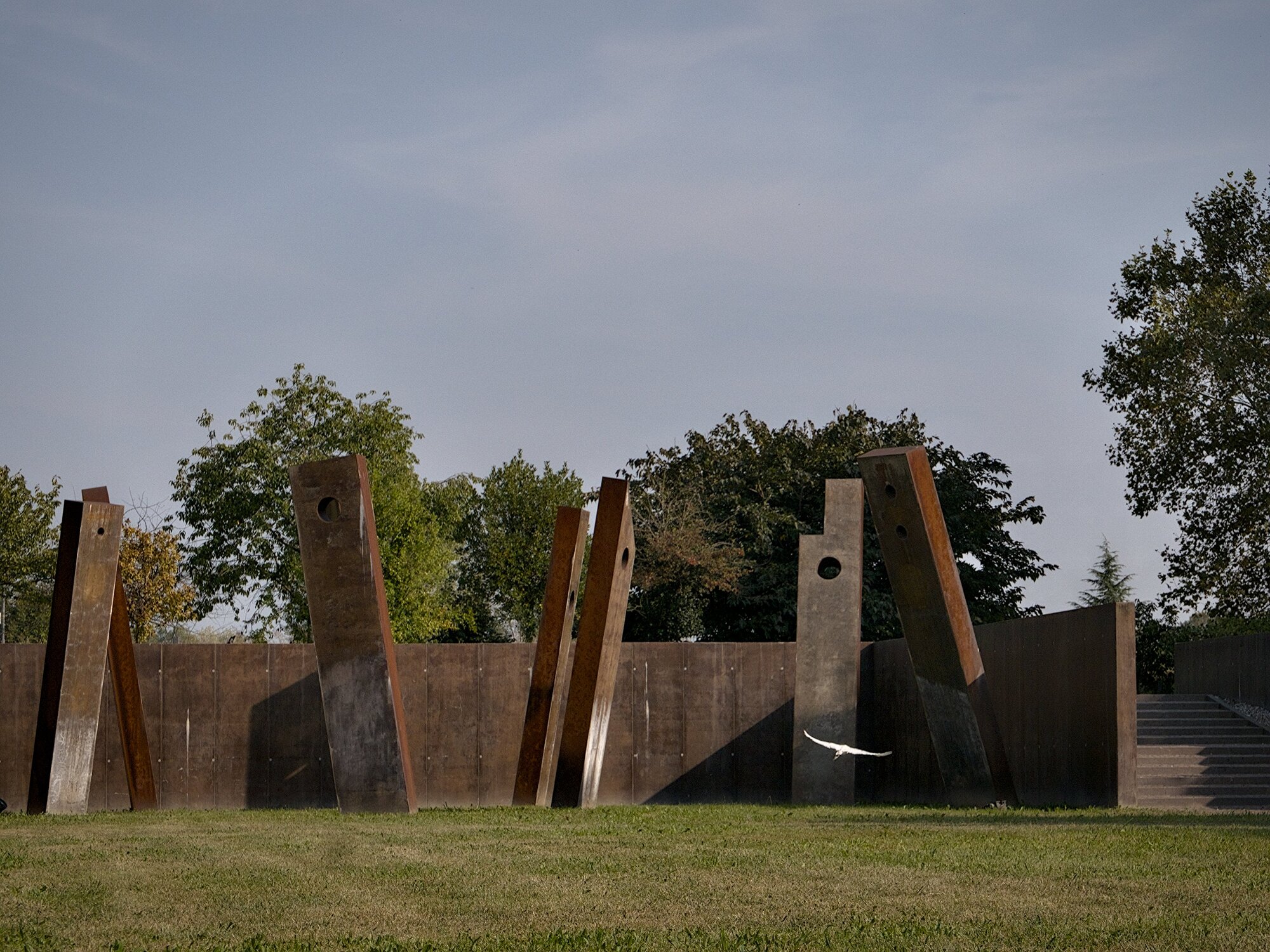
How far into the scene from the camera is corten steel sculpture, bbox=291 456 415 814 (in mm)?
14352

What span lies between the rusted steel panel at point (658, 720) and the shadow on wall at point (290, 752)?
4146mm

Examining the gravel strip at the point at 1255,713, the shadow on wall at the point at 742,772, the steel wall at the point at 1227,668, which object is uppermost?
the steel wall at the point at 1227,668

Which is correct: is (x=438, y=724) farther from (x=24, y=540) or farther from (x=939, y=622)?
(x=24, y=540)

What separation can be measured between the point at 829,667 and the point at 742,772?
8.53ft

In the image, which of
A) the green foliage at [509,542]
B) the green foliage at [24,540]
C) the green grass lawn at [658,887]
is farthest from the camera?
the green foliage at [509,542]

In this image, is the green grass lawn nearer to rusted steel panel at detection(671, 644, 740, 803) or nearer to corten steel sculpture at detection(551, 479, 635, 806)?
corten steel sculpture at detection(551, 479, 635, 806)

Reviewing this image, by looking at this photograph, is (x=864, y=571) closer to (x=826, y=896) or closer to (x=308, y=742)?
(x=308, y=742)

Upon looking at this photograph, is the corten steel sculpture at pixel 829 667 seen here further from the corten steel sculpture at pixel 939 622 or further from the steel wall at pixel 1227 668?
the steel wall at pixel 1227 668

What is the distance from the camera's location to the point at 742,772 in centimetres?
1925

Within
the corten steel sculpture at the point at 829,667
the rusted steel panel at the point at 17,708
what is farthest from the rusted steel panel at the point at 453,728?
the rusted steel panel at the point at 17,708

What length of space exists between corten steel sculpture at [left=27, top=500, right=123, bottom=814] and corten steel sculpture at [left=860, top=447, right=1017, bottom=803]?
8739 mm

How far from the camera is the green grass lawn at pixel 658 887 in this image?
670 cm

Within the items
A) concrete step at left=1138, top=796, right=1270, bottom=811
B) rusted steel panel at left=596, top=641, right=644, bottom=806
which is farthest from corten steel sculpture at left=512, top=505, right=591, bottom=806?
concrete step at left=1138, top=796, right=1270, bottom=811

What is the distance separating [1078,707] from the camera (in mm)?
15109
